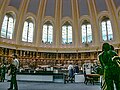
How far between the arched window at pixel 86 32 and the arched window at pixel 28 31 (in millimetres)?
7479

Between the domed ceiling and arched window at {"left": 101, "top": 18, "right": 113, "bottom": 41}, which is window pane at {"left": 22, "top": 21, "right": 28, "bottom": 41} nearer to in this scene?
the domed ceiling

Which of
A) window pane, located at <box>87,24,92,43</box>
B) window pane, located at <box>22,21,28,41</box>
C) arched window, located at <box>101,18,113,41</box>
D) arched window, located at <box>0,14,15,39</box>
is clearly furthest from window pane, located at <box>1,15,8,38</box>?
arched window, located at <box>101,18,113,41</box>

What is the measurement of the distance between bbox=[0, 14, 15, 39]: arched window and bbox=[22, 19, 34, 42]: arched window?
1.84m

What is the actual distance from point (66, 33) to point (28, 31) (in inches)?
219

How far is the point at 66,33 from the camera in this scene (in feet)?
83.6

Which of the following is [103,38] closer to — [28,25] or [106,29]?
[106,29]

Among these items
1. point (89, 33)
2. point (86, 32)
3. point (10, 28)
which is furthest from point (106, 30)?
point (10, 28)

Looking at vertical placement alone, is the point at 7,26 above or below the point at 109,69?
above

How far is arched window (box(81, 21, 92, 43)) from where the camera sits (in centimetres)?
2470

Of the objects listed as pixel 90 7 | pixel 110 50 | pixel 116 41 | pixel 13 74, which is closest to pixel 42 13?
pixel 90 7

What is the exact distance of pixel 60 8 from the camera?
24.3 meters

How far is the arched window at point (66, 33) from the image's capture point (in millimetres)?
25344

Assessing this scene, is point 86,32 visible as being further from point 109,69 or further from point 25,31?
point 109,69

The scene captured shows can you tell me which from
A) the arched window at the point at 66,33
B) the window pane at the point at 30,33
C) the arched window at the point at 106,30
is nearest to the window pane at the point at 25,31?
the window pane at the point at 30,33
